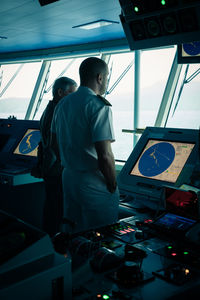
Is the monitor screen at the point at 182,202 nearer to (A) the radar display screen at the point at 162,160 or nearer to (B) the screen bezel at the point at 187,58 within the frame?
(A) the radar display screen at the point at 162,160

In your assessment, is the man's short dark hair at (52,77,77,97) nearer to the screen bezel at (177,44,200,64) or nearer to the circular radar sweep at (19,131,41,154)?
the circular radar sweep at (19,131,41,154)

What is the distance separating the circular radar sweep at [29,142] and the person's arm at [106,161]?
1883mm

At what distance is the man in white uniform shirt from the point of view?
1906 mm

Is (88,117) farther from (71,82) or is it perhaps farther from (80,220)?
(71,82)

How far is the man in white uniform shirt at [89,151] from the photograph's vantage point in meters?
1.91

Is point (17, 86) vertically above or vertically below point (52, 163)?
above

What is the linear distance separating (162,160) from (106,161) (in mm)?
446

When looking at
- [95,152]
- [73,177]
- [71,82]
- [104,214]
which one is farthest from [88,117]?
[71,82]

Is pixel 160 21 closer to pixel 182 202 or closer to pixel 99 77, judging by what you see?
pixel 99 77

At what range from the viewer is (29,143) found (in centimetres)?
372

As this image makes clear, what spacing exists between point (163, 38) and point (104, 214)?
1035mm

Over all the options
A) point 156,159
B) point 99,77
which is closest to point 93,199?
point 156,159

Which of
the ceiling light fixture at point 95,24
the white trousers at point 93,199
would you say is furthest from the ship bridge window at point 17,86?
the white trousers at point 93,199

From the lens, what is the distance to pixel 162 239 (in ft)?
4.95
